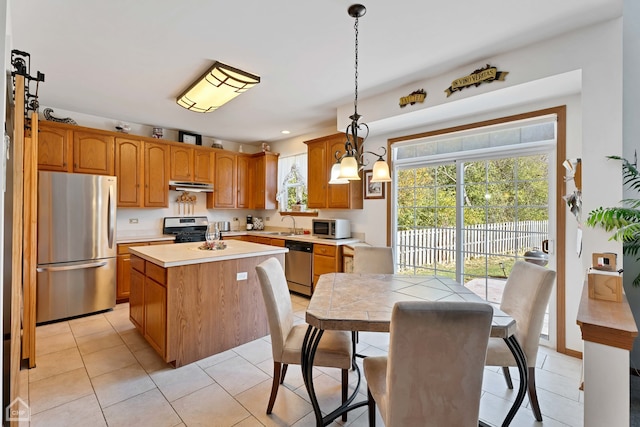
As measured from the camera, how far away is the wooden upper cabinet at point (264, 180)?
18.4ft

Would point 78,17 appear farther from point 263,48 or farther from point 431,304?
point 431,304

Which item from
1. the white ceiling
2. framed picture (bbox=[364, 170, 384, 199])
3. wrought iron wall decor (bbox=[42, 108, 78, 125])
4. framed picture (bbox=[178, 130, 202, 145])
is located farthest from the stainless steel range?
framed picture (bbox=[364, 170, 384, 199])

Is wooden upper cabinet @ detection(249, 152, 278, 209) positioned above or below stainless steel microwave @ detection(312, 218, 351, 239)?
above

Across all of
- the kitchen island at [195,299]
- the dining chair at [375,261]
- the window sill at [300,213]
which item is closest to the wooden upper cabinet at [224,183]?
the window sill at [300,213]

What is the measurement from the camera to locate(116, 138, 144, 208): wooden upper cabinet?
4289 mm

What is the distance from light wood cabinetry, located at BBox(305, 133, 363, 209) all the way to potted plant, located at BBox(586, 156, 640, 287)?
2662mm

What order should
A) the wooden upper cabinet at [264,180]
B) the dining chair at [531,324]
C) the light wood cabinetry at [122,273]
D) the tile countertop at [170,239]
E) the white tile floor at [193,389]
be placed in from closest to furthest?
1. the dining chair at [531,324]
2. the white tile floor at [193,389]
3. the light wood cabinetry at [122,273]
4. the tile countertop at [170,239]
5. the wooden upper cabinet at [264,180]

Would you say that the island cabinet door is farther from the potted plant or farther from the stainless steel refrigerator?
the potted plant

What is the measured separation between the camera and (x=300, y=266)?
4.49m

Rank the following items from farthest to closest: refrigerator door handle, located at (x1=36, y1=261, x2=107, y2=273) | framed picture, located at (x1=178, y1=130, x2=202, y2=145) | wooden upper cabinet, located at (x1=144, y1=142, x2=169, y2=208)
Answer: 1. framed picture, located at (x1=178, y1=130, x2=202, y2=145)
2. wooden upper cabinet, located at (x1=144, y1=142, x2=169, y2=208)
3. refrigerator door handle, located at (x1=36, y1=261, x2=107, y2=273)

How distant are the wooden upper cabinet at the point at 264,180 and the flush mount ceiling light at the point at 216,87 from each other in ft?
6.82

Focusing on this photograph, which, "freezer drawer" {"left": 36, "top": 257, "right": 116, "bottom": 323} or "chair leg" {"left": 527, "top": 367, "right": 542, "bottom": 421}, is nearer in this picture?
"chair leg" {"left": 527, "top": 367, "right": 542, "bottom": 421}

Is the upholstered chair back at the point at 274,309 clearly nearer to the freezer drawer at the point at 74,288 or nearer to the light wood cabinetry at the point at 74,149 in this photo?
the freezer drawer at the point at 74,288

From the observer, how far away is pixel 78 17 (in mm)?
2115
